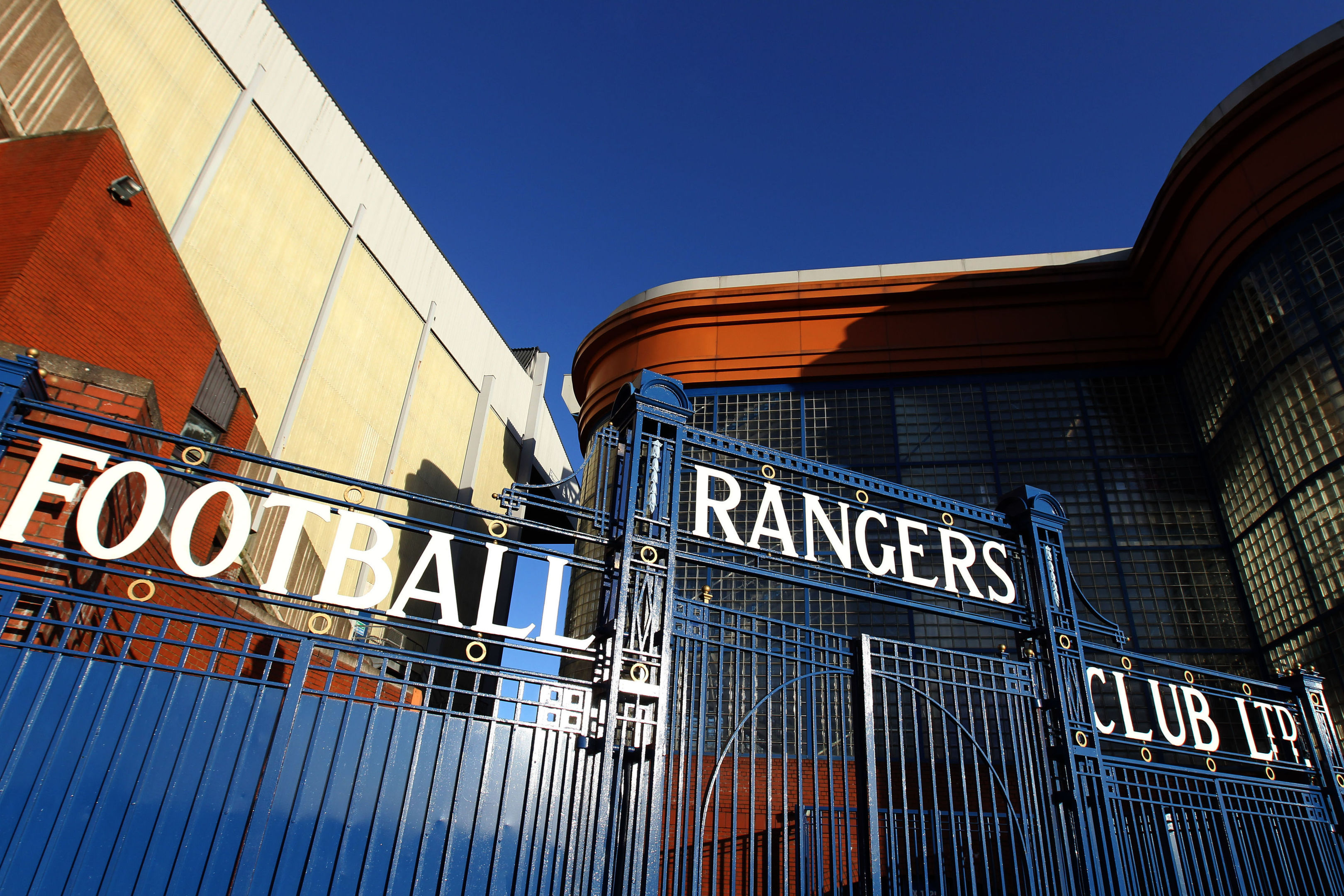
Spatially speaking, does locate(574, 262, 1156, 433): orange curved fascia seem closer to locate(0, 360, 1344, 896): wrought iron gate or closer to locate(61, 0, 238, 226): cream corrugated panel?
locate(0, 360, 1344, 896): wrought iron gate

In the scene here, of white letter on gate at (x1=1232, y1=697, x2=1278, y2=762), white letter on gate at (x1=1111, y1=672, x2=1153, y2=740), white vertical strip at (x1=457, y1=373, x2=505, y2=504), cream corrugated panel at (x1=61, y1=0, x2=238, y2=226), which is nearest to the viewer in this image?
white letter on gate at (x1=1111, y1=672, x2=1153, y2=740)

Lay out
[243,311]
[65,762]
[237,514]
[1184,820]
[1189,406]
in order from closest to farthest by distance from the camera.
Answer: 1. [65,762]
2. [237,514]
3. [1184,820]
4. [1189,406]
5. [243,311]

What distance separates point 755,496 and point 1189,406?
24.3 feet

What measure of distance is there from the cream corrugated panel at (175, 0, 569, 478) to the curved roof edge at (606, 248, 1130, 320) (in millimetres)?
9552

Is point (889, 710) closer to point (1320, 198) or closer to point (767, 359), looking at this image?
point (767, 359)

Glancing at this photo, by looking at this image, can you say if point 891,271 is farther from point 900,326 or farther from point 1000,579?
point 1000,579

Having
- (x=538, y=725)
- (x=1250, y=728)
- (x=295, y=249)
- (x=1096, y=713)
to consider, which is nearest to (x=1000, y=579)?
(x=1096, y=713)

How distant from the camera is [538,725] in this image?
13.5ft

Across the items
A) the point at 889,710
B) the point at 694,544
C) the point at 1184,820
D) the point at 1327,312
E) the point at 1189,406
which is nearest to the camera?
the point at 694,544

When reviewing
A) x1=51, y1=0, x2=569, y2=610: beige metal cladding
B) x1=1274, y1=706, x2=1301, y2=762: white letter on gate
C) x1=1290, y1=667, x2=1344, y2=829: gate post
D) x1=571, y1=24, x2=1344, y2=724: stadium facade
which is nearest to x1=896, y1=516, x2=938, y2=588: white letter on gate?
x1=1274, y1=706, x2=1301, y2=762: white letter on gate

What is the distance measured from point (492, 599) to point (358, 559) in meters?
0.73

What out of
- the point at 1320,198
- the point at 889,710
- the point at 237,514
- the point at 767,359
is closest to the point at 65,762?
the point at 237,514

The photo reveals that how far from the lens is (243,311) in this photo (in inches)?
660

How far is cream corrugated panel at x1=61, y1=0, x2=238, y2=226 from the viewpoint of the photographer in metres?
13.4
